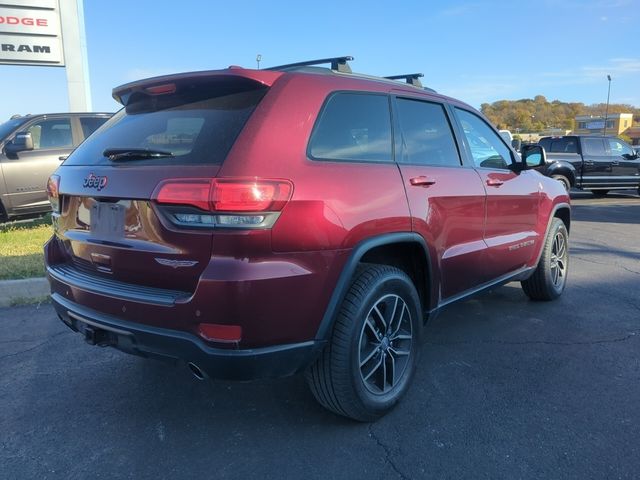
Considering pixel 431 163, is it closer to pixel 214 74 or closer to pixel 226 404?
pixel 214 74

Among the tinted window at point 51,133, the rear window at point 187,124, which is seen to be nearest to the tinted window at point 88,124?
the tinted window at point 51,133

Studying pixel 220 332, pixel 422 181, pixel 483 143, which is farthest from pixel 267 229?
pixel 483 143

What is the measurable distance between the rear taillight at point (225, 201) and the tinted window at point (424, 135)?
3.64 feet

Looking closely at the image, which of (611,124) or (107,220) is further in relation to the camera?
(611,124)

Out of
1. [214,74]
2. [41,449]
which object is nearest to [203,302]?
[214,74]

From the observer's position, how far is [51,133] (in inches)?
331

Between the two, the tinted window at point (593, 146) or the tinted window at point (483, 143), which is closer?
the tinted window at point (483, 143)

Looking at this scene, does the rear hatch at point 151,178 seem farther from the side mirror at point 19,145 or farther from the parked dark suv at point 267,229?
the side mirror at point 19,145

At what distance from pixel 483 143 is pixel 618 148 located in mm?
14314

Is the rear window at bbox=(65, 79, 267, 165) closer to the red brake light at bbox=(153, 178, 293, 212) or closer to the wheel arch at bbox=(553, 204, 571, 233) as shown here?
the red brake light at bbox=(153, 178, 293, 212)

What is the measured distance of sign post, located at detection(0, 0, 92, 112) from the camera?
10461 millimetres

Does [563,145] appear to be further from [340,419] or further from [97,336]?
[97,336]

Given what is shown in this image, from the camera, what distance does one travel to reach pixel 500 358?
373cm

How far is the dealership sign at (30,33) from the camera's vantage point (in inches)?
411
